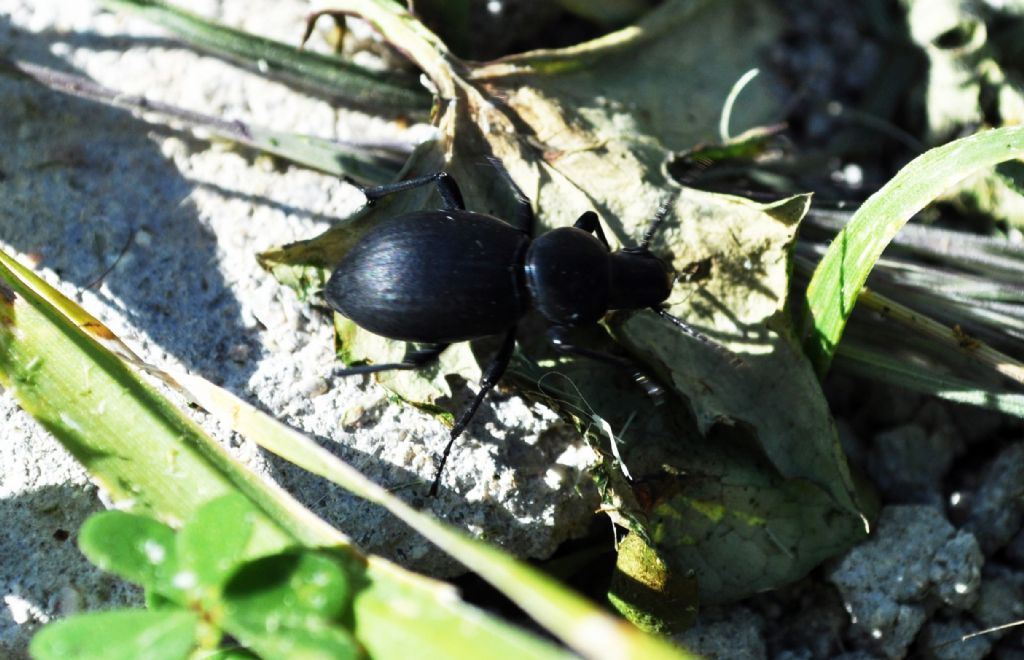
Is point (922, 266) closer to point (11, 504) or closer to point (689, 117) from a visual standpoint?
point (689, 117)

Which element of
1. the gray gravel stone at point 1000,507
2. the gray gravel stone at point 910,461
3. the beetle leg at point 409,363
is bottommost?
the gray gravel stone at point 1000,507

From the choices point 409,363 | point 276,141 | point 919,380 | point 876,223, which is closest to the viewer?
point 876,223

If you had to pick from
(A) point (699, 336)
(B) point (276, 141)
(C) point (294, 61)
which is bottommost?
(A) point (699, 336)

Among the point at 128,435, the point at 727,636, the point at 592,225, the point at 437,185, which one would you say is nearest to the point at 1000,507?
the point at 727,636

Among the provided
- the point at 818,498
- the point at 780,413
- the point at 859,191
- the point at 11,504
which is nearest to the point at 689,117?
the point at 859,191

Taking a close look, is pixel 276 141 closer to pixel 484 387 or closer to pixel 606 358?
pixel 484 387

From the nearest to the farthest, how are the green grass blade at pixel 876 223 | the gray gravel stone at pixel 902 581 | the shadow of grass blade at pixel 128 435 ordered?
the shadow of grass blade at pixel 128 435
the green grass blade at pixel 876 223
the gray gravel stone at pixel 902 581

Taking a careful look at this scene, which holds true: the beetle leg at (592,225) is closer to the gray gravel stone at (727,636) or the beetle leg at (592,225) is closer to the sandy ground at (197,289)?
the sandy ground at (197,289)

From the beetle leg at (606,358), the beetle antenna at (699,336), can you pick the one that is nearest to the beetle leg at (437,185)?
the beetle leg at (606,358)
